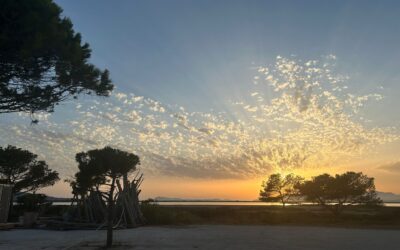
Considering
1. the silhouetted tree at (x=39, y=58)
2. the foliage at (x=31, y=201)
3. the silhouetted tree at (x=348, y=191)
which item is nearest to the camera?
the silhouetted tree at (x=39, y=58)

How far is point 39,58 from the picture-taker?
42.8ft

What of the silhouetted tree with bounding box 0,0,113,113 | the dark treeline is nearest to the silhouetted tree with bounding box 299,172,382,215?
the dark treeline

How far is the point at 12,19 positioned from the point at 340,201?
116 feet

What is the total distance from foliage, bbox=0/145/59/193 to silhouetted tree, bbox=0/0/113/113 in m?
19.0

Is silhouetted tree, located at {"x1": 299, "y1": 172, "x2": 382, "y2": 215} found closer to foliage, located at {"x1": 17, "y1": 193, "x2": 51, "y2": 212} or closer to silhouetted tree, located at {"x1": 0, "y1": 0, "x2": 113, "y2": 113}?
foliage, located at {"x1": 17, "y1": 193, "x2": 51, "y2": 212}

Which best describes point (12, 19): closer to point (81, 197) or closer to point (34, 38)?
point (34, 38)

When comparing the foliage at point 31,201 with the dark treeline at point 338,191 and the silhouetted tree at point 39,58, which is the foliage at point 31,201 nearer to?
the silhouetted tree at point 39,58

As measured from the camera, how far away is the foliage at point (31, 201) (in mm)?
29945

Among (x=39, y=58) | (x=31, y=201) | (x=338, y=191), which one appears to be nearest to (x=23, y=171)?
(x=31, y=201)

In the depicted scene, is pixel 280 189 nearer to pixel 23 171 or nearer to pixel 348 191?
pixel 348 191

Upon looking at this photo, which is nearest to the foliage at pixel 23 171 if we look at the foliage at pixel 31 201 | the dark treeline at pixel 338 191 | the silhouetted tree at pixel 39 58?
the foliage at pixel 31 201

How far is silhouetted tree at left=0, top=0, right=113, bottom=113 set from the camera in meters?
11.4

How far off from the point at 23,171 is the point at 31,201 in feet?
9.03

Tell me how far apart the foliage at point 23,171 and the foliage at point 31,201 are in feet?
3.51
